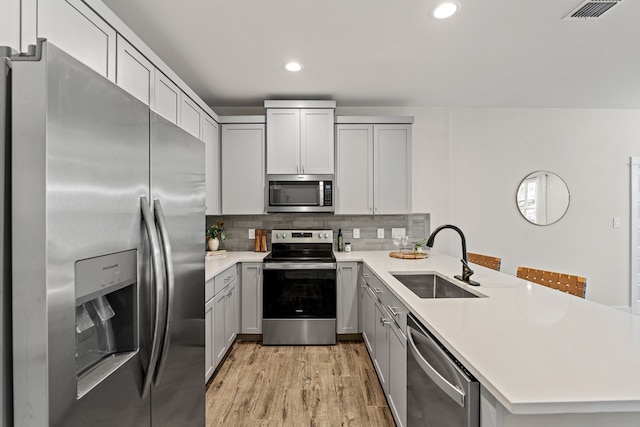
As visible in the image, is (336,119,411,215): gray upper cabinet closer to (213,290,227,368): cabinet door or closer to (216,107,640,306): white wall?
(216,107,640,306): white wall

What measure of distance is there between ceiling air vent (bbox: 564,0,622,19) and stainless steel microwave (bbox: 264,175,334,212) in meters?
2.23

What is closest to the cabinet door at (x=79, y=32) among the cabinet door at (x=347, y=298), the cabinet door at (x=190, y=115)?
the cabinet door at (x=190, y=115)

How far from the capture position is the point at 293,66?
2.77 metres

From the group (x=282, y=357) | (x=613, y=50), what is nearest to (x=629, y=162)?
(x=613, y=50)

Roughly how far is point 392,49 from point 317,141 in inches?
49.1

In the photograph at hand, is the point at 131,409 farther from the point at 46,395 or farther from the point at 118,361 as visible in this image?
the point at 46,395

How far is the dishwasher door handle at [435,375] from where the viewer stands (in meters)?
1.01

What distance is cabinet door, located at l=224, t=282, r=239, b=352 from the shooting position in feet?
9.63

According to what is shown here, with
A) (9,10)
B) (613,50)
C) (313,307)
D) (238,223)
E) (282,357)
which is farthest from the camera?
(238,223)

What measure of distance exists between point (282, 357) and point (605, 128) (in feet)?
15.2

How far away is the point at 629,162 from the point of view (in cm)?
409

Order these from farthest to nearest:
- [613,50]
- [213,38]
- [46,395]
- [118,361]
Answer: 1. [613,50]
2. [213,38]
3. [118,361]
4. [46,395]

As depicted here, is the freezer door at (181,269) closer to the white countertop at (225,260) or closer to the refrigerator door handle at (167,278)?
the refrigerator door handle at (167,278)

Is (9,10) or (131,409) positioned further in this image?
(9,10)
